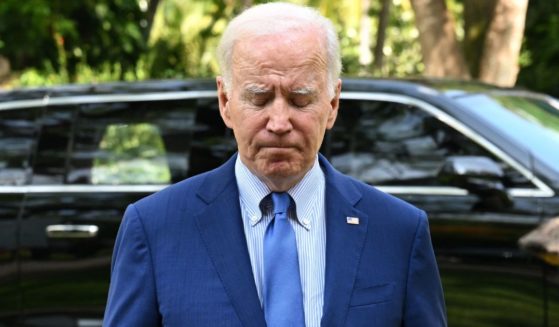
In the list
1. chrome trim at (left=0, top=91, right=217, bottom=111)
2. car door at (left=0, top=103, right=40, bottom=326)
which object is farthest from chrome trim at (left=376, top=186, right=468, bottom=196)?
car door at (left=0, top=103, right=40, bottom=326)

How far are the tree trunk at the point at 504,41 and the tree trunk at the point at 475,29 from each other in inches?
→ 9.4

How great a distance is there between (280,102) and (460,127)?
387 centimetres

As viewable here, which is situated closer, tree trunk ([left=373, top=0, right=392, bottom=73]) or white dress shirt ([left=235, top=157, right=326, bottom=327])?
white dress shirt ([left=235, top=157, right=326, bottom=327])

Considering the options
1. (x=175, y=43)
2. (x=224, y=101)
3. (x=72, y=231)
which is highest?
(x=224, y=101)

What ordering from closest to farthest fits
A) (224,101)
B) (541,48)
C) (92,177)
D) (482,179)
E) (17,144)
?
1. (224,101)
2. (482,179)
3. (92,177)
4. (17,144)
5. (541,48)

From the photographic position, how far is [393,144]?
6785 millimetres

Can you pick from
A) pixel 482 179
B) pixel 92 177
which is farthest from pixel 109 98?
pixel 482 179

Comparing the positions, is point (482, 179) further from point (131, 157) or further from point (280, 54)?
point (280, 54)

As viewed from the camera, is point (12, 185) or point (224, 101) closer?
point (224, 101)

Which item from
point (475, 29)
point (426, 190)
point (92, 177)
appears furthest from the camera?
point (475, 29)

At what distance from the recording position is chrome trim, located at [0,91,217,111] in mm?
7113

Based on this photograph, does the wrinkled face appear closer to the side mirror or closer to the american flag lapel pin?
the american flag lapel pin

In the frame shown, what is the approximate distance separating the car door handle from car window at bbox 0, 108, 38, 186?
15.2 inches

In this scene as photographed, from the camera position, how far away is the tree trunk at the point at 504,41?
11133 millimetres
